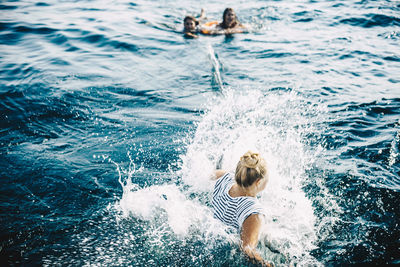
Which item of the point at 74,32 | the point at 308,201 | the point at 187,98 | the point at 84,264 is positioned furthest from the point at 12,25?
the point at 308,201

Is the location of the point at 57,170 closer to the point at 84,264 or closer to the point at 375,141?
the point at 84,264

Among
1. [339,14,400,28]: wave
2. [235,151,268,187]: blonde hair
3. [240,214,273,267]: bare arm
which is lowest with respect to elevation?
[240,214,273,267]: bare arm

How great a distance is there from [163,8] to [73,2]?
4695mm

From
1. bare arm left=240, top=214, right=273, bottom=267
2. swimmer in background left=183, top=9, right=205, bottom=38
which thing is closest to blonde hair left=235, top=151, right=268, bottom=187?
bare arm left=240, top=214, right=273, bottom=267

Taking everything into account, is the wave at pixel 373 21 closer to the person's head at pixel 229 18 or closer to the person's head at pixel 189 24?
the person's head at pixel 229 18

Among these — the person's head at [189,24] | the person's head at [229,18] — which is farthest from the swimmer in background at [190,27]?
the person's head at [229,18]

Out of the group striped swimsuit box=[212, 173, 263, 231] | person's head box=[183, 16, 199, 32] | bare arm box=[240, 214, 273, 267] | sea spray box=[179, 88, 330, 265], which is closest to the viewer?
bare arm box=[240, 214, 273, 267]

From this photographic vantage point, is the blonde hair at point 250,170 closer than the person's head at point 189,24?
Yes

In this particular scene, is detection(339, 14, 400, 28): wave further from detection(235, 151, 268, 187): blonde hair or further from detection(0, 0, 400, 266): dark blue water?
detection(235, 151, 268, 187): blonde hair

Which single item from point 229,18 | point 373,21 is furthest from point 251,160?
point 373,21

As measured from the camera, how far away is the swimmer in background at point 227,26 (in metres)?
11.9

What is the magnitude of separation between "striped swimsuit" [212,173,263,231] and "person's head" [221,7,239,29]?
9550 millimetres

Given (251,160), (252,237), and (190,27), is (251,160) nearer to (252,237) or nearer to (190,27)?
(252,237)

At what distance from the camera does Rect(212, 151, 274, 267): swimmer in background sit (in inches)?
128
